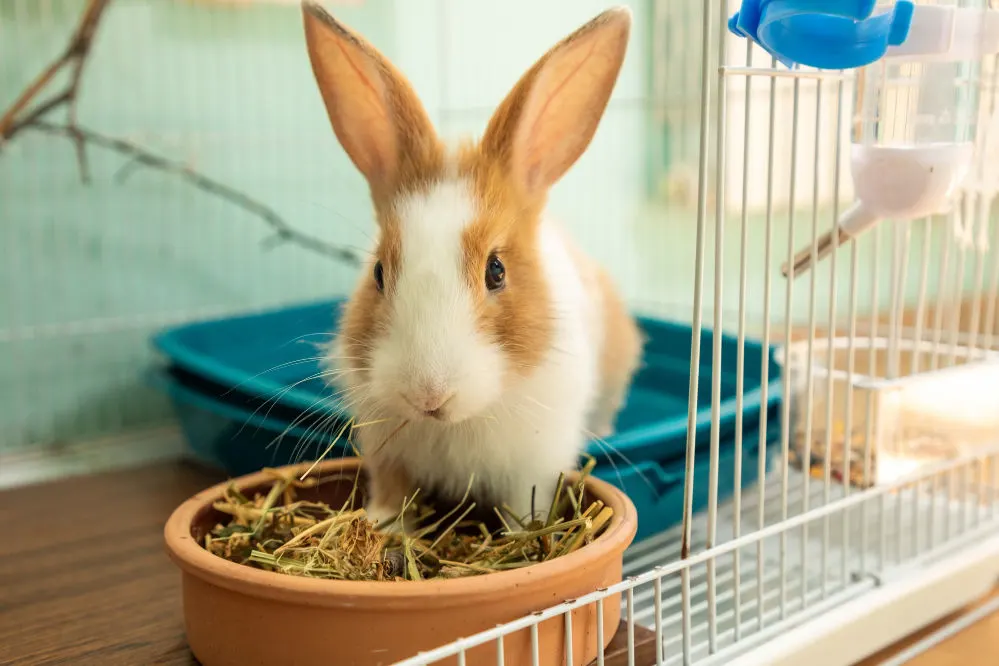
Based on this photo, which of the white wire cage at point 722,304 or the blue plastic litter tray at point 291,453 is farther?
the blue plastic litter tray at point 291,453

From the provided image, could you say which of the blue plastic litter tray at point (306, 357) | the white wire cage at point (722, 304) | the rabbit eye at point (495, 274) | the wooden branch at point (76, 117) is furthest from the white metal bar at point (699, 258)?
the wooden branch at point (76, 117)

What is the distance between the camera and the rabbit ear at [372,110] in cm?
94

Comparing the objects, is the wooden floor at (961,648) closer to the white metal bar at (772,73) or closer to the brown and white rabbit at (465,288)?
the brown and white rabbit at (465,288)

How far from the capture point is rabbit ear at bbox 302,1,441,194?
0.94 metres

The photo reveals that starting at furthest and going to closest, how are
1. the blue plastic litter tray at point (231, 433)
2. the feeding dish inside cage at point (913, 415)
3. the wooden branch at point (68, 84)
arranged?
the wooden branch at point (68, 84), the blue plastic litter tray at point (231, 433), the feeding dish inside cage at point (913, 415)

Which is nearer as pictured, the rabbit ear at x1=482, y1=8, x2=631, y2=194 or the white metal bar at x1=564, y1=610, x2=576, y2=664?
the white metal bar at x1=564, y1=610, x2=576, y2=664

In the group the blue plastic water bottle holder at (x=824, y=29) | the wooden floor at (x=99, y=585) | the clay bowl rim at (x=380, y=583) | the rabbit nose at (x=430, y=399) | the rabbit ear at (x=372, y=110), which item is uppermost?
the blue plastic water bottle holder at (x=824, y=29)

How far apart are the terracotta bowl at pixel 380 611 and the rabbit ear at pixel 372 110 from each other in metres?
0.42

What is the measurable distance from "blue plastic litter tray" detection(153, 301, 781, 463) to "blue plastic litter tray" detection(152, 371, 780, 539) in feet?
0.14

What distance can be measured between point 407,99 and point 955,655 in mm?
935

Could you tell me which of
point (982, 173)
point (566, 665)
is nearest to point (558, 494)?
point (566, 665)

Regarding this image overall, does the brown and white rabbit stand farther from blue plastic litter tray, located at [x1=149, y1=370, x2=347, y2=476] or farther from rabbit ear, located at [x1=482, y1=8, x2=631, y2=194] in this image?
blue plastic litter tray, located at [x1=149, y1=370, x2=347, y2=476]

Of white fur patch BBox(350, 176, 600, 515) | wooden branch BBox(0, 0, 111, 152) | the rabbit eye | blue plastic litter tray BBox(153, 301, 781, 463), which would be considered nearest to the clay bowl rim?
white fur patch BBox(350, 176, 600, 515)

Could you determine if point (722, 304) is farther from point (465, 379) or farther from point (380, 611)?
point (380, 611)
